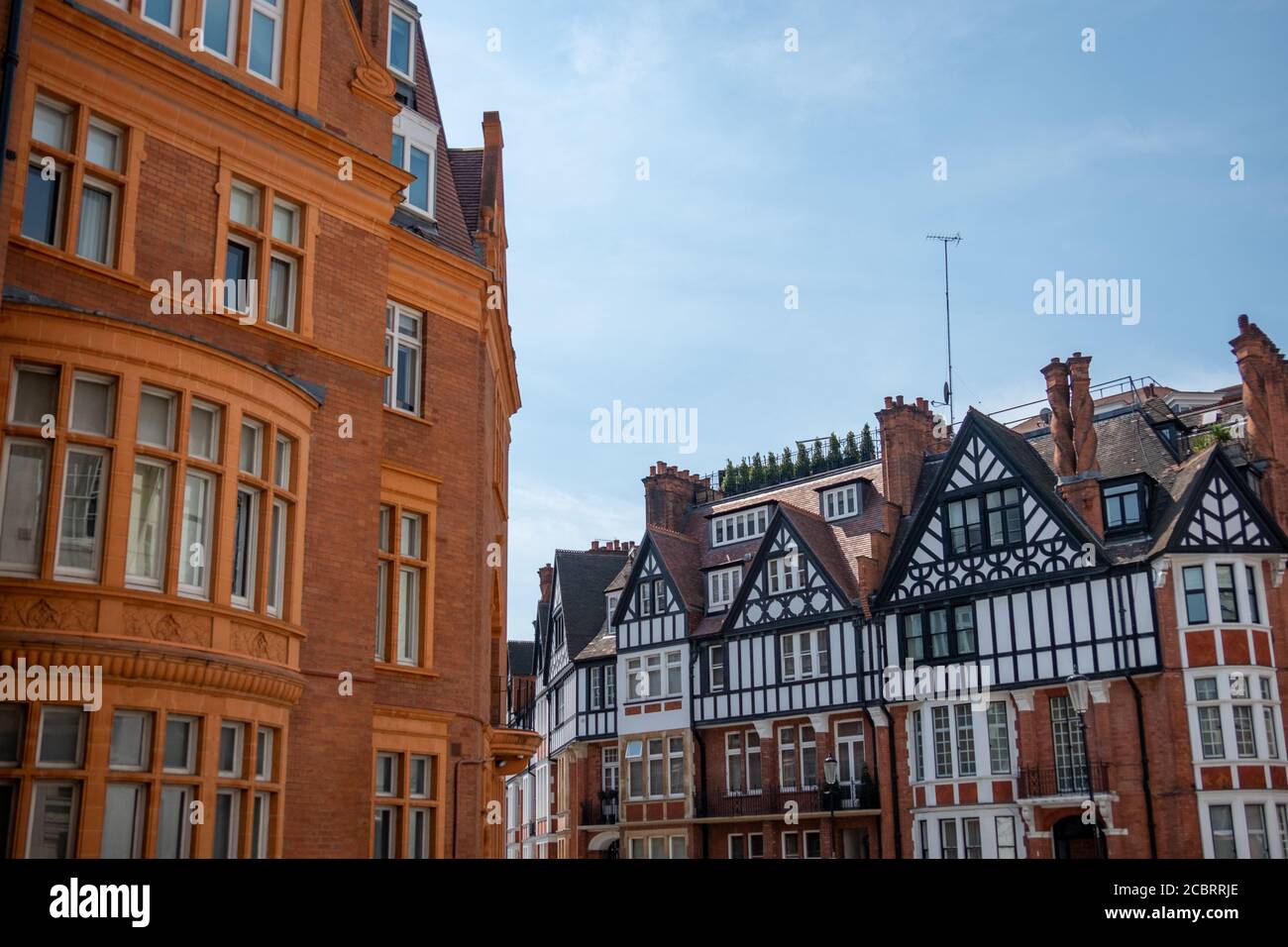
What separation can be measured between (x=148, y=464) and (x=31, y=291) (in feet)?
7.01

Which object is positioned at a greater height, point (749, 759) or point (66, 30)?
point (66, 30)

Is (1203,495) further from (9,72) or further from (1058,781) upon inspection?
(9,72)

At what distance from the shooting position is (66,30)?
47.0ft

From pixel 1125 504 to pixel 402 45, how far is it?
Answer: 2596 centimetres

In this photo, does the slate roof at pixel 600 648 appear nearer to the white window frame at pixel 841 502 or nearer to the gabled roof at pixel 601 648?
the gabled roof at pixel 601 648

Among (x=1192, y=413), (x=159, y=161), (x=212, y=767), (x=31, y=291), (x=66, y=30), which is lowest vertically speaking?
(x=212, y=767)

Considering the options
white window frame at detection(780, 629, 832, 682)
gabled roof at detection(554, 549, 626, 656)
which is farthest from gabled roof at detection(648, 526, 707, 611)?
gabled roof at detection(554, 549, 626, 656)

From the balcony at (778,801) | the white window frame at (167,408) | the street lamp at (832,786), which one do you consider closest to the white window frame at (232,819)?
the white window frame at (167,408)

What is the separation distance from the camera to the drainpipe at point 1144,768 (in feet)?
115

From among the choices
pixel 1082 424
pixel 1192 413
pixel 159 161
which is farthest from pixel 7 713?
pixel 1192 413

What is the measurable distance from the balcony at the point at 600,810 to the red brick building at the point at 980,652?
0.21 meters

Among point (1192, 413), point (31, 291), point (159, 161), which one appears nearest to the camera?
point (31, 291)

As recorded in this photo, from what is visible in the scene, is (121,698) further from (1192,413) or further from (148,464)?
(1192,413)

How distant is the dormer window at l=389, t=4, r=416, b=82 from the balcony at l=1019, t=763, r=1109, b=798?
1038 inches
